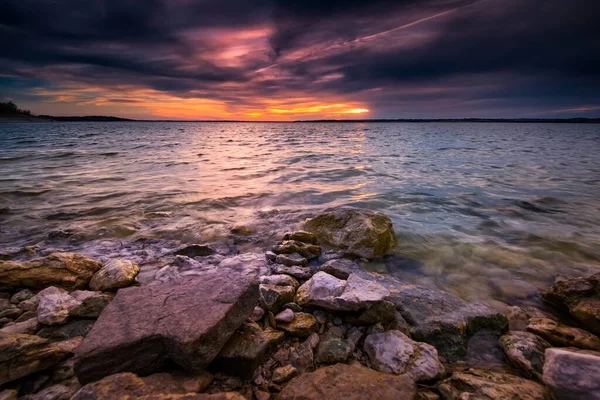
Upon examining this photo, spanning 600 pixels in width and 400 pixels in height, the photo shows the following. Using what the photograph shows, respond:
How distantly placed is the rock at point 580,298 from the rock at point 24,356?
527cm

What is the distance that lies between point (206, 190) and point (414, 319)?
837 centimetres

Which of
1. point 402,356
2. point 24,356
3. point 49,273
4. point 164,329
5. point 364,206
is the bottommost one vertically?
point 364,206

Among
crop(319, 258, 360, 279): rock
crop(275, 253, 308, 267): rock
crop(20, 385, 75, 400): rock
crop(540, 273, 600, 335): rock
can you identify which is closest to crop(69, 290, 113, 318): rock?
crop(20, 385, 75, 400): rock

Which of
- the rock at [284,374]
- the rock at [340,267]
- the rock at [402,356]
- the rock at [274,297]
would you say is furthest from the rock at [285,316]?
the rock at [340,267]

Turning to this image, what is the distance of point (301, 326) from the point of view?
9.48ft

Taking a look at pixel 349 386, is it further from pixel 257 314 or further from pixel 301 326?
pixel 257 314

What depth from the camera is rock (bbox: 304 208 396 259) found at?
5.04 meters

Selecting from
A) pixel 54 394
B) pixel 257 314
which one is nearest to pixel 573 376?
pixel 257 314

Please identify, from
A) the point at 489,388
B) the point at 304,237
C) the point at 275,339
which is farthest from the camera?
the point at 304,237

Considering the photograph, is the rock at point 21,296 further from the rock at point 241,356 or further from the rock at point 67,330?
the rock at point 241,356

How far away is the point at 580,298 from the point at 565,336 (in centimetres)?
86

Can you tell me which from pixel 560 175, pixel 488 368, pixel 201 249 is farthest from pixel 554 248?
pixel 560 175

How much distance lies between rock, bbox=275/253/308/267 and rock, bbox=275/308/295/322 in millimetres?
1463

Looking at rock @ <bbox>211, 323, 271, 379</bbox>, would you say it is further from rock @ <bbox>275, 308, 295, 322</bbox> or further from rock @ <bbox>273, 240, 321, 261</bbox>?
rock @ <bbox>273, 240, 321, 261</bbox>
